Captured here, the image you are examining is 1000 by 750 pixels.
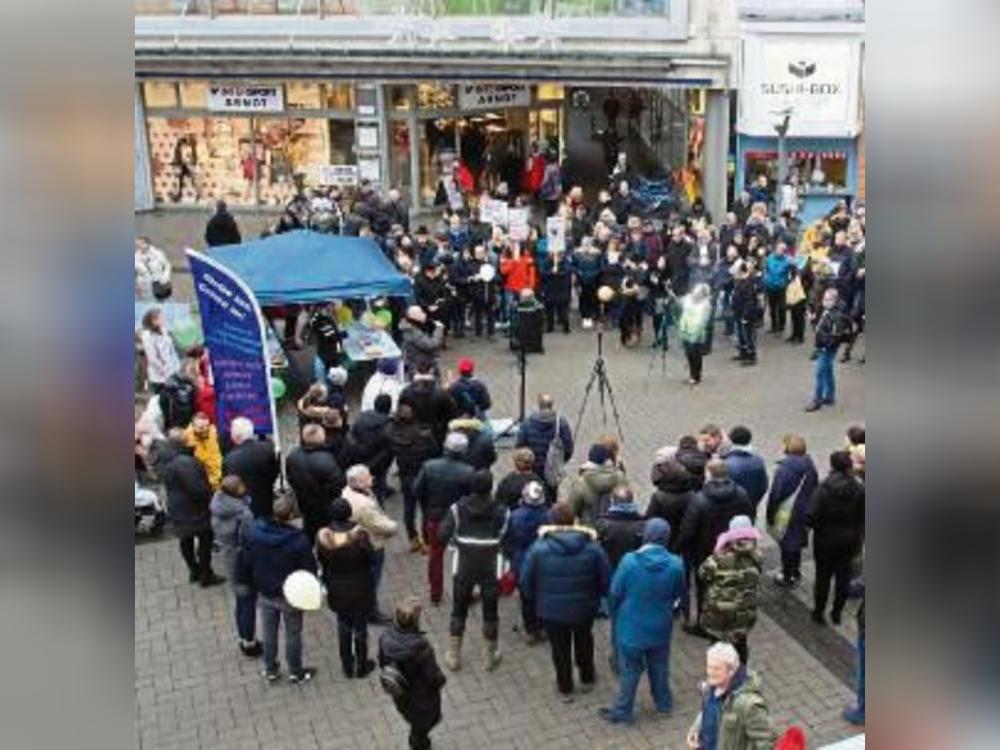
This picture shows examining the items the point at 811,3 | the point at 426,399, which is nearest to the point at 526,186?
the point at 811,3

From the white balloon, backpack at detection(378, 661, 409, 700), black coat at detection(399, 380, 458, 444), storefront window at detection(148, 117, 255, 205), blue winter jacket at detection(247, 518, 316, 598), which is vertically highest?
storefront window at detection(148, 117, 255, 205)

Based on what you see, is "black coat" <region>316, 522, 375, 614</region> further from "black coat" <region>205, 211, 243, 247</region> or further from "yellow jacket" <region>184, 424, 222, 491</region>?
"black coat" <region>205, 211, 243, 247</region>

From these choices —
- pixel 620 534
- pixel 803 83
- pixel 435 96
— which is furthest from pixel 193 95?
pixel 620 534

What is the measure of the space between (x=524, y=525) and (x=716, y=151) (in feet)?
52.9

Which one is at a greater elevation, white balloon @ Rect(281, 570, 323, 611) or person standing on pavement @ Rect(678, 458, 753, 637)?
person standing on pavement @ Rect(678, 458, 753, 637)

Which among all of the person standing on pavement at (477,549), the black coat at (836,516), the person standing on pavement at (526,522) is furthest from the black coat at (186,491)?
the black coat at (836,516)

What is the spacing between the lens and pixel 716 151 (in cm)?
2419

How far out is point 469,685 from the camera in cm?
959

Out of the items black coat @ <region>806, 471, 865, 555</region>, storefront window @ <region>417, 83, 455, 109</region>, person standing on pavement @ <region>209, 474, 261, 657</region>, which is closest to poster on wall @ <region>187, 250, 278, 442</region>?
person standing on pavement @ <region>209, 474, 261, 657</region>

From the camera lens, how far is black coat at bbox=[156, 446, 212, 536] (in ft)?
33.8

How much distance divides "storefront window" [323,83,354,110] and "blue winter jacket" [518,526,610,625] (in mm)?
19051

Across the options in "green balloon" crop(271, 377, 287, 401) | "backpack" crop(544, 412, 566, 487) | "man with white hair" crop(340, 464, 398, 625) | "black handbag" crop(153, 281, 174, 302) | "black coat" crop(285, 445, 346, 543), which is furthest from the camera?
"black handbag" crop(153, 281, 174, 302)

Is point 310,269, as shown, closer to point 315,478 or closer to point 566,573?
point 315,478
